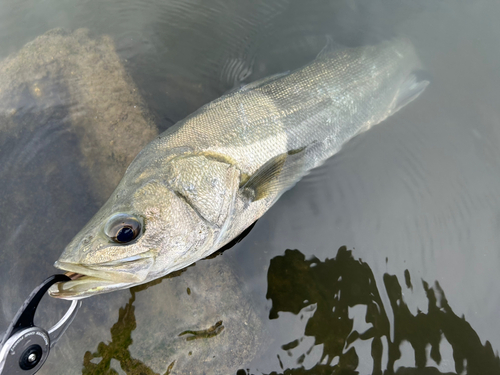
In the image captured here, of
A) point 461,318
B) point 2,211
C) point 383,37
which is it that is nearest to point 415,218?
point 461,318

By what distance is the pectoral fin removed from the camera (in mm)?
2469

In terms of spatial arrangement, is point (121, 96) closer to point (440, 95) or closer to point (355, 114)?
point (355, 114)

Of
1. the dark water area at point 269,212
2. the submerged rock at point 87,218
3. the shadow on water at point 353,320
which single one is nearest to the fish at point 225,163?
the dark water area at point 269,212

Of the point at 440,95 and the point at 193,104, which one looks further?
the point at 440,95

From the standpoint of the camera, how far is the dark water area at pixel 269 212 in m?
2.74

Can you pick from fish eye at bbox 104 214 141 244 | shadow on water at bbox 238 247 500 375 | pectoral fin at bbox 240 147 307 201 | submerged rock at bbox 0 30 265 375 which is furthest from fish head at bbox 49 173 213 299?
shadow on water at bbox 238 247 500 375

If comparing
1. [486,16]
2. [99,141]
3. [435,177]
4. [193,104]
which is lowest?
[435,177]

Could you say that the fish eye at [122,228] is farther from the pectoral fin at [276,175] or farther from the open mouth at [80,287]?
the pectoral fin at [276,175]

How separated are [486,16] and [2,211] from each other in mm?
6770

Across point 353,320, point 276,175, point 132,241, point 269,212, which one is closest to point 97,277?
point 132,241

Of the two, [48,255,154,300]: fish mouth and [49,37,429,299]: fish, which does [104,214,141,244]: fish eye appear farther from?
[48,255,154,300]: fish mouth

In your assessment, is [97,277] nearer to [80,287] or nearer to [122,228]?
[80,287]

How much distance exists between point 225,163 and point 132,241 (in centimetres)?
92

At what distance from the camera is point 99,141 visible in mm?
3105
